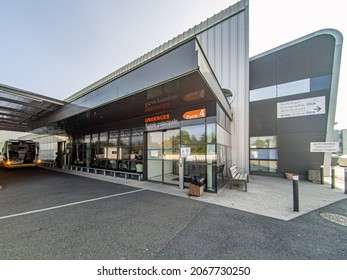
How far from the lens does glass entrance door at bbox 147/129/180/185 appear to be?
26.0ft

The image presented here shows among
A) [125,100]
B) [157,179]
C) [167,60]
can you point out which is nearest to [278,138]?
[157,179]

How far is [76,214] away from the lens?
13.6 ft

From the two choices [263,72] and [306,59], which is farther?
[263,72]

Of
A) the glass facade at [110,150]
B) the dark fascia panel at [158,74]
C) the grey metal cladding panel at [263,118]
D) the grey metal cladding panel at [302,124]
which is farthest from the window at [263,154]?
the glass facade at [110,150]

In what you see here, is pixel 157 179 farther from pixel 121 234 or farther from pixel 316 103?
pixel 316 103

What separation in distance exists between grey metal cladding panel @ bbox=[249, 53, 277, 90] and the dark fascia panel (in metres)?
8.10

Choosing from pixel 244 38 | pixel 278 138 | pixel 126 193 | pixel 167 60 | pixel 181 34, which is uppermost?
pixel 181 34

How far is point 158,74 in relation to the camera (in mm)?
4500

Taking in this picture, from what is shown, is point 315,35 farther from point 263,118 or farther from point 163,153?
point 163,153

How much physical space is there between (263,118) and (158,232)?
37.4 feet

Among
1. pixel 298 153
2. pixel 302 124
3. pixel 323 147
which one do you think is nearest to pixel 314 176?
pixel 298 153

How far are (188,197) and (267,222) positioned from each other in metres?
2.79

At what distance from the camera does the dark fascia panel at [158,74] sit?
3814mm
